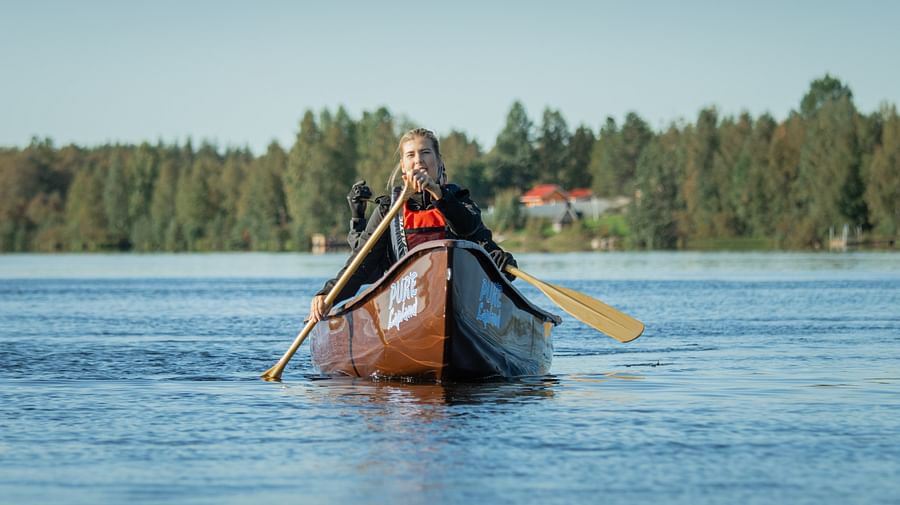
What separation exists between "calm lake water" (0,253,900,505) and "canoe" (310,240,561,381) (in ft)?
0.85

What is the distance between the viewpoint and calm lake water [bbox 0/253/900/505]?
8398mm

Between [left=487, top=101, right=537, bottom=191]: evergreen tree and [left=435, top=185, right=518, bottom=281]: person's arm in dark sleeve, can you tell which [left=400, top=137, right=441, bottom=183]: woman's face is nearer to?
[left=435, top=185, right=518, bottom=281]: person's arm in dark sleeve

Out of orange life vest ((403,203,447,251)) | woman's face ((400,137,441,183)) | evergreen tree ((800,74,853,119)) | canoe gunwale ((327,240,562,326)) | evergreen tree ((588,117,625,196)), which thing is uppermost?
evergreen tree ((800,74,853,119))

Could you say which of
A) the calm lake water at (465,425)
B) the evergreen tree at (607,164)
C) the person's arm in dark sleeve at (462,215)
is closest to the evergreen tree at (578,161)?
the evergreen tree at (607,164)

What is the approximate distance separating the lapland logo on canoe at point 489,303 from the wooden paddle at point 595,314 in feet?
5.56

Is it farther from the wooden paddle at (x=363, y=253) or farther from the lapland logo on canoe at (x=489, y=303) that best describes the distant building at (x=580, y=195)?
the lapland logo on canoe at (x=489, y=303)

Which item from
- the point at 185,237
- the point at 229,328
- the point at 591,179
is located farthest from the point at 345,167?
the point at 229,328

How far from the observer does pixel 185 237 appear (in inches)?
6142

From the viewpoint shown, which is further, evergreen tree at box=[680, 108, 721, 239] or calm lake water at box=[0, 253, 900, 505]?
evergreen tree at box=[680, 108, 721, 239]

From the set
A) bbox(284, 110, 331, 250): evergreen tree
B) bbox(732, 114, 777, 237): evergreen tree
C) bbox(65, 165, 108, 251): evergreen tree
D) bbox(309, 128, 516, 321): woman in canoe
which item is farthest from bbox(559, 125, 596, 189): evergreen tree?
bbox(309, 128, 516, 321): woman in canoe

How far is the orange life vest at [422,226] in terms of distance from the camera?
42.9ft

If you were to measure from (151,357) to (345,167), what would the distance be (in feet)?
416

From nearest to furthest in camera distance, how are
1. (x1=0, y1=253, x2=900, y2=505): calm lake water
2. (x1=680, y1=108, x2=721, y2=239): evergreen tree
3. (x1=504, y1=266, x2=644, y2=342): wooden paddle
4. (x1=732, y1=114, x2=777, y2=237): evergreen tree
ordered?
(x1=0, y1=253, x2=900, y2=505): calm lake water < (x1=504, y1=266, x2=644, y2=342): wooden paddle < (x1=732, y1=114, x2=777, y2=237): evergreen tree < (x1=680, y1=108, x2=721, y2=239): evergreen tree

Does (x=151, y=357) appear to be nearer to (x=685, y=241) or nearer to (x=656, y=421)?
(x=656, y=421)
